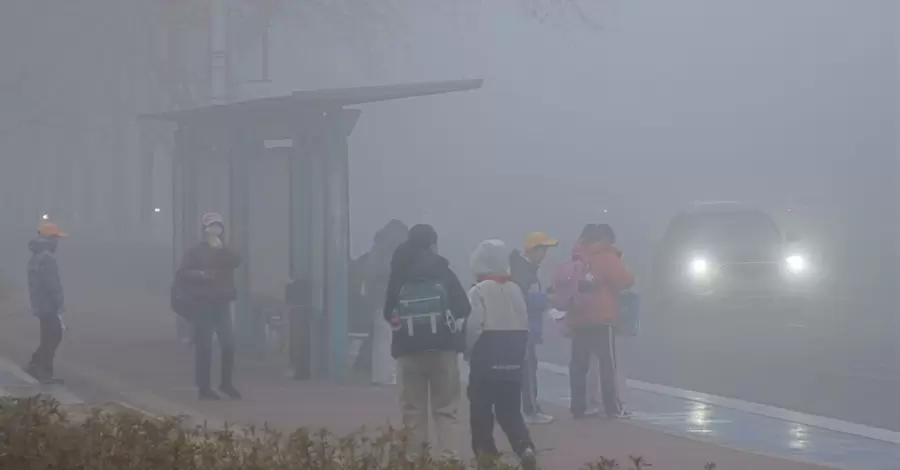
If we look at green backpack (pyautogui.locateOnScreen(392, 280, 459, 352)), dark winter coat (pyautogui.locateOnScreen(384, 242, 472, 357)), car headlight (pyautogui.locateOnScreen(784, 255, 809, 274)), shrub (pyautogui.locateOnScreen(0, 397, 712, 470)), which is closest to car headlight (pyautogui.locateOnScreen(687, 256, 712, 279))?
car headlight (pyautogui.locateOnScreen(784, 255, 809, 274))

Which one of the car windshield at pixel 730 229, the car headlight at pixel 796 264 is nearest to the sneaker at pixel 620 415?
the car windshield at pixel 730 229

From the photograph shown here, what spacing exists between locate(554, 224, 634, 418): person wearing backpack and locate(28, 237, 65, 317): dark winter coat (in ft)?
16.8

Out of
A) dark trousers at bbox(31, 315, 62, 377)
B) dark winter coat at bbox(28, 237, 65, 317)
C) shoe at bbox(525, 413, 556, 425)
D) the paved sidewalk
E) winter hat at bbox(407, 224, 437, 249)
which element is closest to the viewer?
winter hat at bbox(407, 224, 437, 249)

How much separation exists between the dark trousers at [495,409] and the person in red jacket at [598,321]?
119 inches

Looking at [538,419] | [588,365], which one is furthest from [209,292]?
[588,365]

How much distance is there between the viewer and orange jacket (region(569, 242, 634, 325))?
40.2ft

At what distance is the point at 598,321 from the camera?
12.3 meters

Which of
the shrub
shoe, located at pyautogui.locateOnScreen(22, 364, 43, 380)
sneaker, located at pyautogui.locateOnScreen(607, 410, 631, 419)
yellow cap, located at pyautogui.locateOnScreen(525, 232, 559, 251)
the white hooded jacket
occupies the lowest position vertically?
sneaker, located at pyautogui.locateOnScreen(607, 410, 631, 419)

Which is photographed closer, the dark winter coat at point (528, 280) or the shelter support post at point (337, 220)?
the dark winter coat at point (528, 280)

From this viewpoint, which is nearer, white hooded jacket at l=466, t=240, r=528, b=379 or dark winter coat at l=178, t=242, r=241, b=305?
white hooded jacket at l=466, t=240, r=528, b=379

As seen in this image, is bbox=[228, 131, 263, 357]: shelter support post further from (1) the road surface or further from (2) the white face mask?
(1) the road surface

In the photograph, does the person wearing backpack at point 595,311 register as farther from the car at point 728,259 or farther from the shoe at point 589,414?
the car at point 728,259

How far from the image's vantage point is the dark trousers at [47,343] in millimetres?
14625

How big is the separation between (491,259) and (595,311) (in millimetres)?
2972
